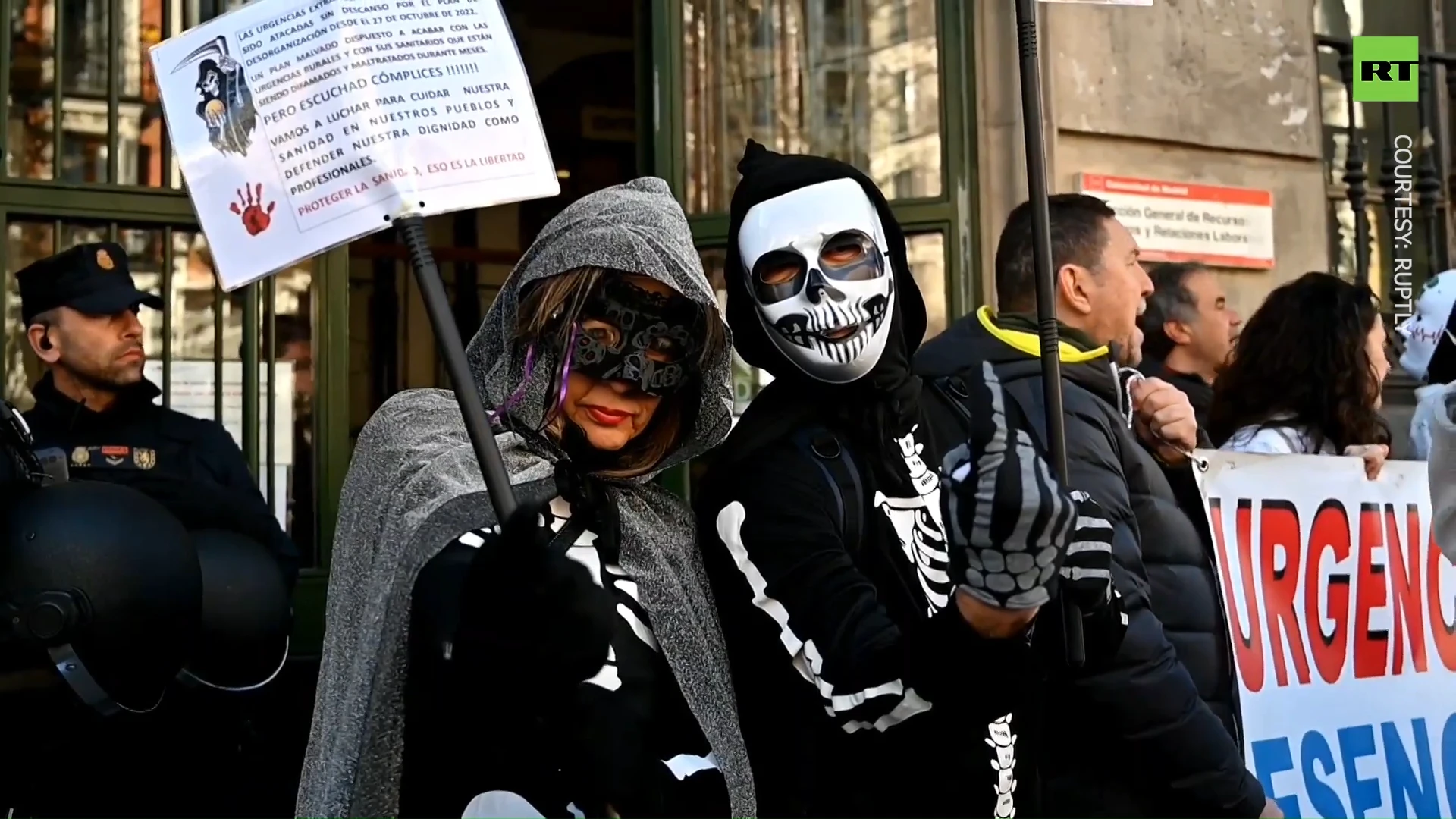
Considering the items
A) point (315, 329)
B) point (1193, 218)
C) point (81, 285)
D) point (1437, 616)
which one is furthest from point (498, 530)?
point (1193, 218)

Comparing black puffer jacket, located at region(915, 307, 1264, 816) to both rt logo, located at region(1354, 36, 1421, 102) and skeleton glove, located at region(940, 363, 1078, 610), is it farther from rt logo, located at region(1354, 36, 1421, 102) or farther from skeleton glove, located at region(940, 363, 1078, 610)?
rt logo, located at region(1354, 36, 1421, 102)

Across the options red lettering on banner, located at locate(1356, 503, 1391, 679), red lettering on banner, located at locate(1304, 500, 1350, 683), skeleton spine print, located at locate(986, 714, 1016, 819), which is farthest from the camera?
red lettering on banner, located at locate(1356, 503, 1391, 679)

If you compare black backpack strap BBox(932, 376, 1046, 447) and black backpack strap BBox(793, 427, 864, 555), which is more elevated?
black backpack strap BBox(932, 376, 1046, 447)

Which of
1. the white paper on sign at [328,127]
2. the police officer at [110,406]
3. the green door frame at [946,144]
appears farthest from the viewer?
the green door frame at [946,144]

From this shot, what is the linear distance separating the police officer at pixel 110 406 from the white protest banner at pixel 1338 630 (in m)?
2.65

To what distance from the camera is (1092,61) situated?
662 cm

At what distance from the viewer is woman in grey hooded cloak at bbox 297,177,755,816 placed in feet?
8.92

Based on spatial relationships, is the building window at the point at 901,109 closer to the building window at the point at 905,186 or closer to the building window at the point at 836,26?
the building window at the point at 905,186

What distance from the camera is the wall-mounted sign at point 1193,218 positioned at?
6.62 metres

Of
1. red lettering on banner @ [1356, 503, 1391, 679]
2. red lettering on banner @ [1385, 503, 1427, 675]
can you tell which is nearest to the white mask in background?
red lettering on banner @ [1385, 503, 1427, 675]

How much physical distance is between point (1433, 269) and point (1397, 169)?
47 centimetres

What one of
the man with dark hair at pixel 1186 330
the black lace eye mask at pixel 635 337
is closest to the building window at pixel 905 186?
the man with dark hair at pixel 1186 330

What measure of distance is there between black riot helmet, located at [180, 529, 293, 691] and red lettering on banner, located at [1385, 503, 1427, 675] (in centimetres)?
296

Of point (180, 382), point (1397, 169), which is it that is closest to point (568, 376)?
point (180, 382)
